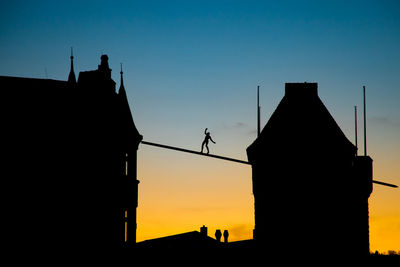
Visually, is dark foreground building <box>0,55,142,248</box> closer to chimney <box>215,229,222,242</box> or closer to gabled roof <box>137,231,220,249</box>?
gabled roof <box>137,231,220,249</box>

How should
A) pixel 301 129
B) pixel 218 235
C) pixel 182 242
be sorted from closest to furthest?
pixel 301 129 → pixel 182 242 → pixel 218 235

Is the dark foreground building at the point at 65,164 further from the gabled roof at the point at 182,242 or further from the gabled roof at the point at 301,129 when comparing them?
the gabled roof at the point at 301,129

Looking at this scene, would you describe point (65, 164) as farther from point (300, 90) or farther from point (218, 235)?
point (218, 235)

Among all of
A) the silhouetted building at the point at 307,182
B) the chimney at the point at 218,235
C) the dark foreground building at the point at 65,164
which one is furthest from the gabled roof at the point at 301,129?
the dark foreground building at the point at 65,164

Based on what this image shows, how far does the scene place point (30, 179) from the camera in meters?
42.7

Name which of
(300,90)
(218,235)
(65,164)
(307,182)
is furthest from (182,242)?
(65,164)

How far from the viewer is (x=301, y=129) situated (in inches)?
2667

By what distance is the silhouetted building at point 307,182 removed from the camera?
6462 cm

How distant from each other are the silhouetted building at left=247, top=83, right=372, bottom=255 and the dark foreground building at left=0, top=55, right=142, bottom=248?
751 inches

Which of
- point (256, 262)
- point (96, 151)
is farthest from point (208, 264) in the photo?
point (96, 151)

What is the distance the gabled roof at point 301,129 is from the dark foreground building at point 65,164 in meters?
20.4

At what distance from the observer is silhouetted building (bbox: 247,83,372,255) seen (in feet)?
212

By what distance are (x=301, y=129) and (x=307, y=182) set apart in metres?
4.32

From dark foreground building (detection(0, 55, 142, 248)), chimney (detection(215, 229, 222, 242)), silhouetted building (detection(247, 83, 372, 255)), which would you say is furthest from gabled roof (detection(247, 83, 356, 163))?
dark foreground building (detection(0, 55, 142, 248))
